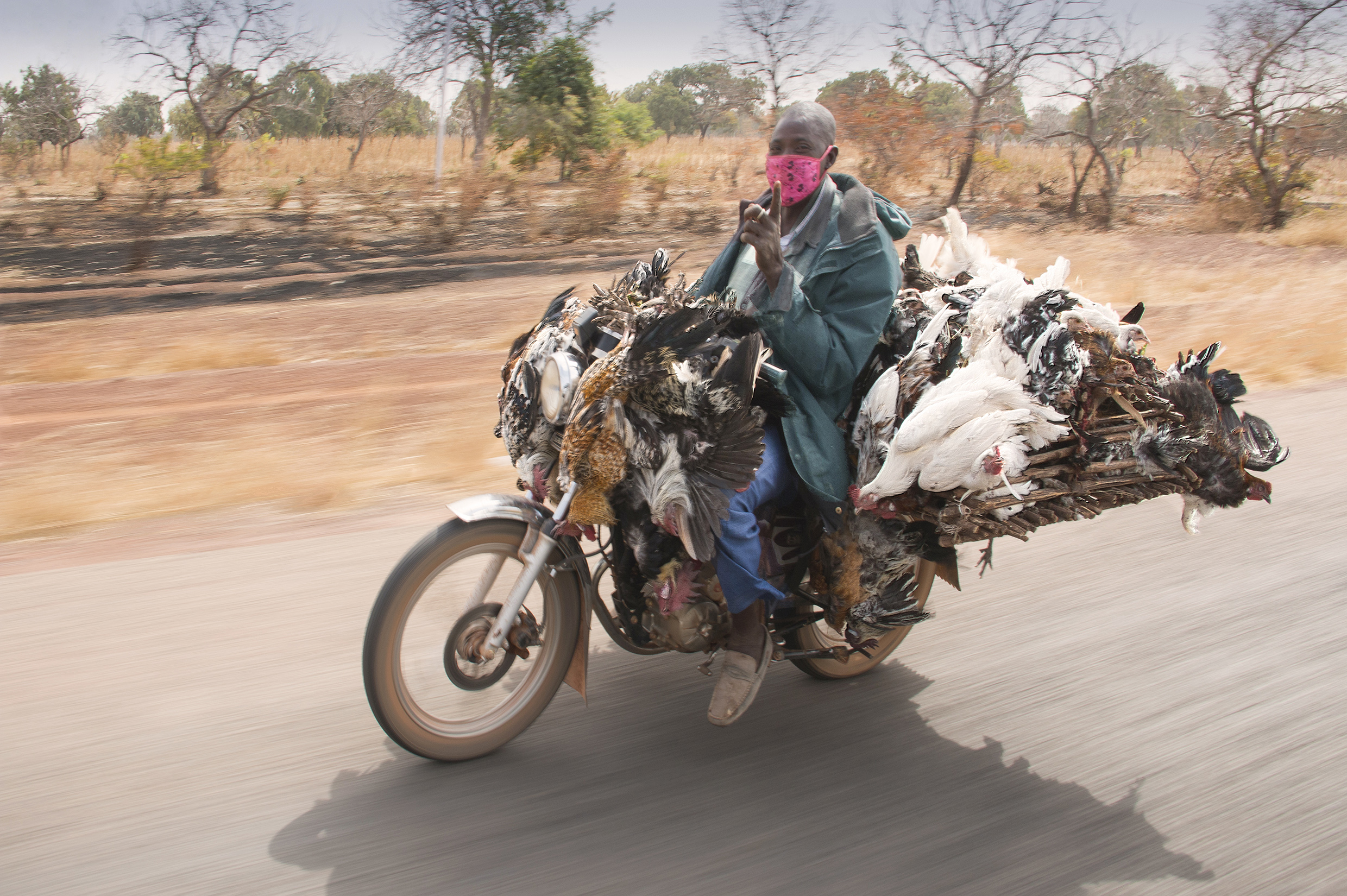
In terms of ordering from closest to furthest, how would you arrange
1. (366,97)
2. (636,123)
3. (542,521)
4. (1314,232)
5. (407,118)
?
(542,521) < (1314,232) < (366,97) < (407,118) < (636,123)

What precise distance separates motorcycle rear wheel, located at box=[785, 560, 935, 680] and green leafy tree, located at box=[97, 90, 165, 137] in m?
18.4

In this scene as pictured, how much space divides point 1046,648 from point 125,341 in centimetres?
828

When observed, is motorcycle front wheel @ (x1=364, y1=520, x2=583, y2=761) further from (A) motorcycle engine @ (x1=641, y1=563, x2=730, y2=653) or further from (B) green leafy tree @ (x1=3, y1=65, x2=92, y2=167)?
(B) green leafy tree @ (x1=3, y1=65, x2=92, y2=167)

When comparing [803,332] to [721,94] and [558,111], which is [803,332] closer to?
[558,111]

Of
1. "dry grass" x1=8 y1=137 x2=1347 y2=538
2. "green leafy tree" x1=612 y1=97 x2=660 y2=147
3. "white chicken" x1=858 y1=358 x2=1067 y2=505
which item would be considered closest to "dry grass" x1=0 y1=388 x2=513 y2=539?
"dry grass" x1=8 y1=137 x2=1347 y2=538

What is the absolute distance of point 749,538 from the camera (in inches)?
116

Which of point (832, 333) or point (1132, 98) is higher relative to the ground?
point (1132, 98)

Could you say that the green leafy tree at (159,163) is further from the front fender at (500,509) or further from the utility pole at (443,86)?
the front fender at (500,509)

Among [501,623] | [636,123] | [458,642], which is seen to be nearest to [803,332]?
[501,623]

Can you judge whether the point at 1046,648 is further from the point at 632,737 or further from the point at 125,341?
the point at 125,341

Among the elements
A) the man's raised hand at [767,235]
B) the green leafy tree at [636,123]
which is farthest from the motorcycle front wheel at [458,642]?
the green leafy tree at [636,123]

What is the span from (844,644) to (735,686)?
68 cm

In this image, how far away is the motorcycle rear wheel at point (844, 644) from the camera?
3475mm

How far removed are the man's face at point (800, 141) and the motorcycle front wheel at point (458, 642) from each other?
1392 millimetres
